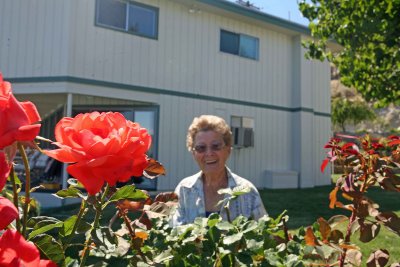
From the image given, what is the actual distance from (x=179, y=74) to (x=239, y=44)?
2708mm

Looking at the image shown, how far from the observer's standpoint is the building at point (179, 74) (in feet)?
37.0

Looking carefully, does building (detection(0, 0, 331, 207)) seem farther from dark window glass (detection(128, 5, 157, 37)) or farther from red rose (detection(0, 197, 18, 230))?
red rose (detection(0, 197, 18, 230))

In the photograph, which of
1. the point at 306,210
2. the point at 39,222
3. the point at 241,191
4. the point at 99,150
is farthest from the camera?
the point at 306,210

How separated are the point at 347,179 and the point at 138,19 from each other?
11.7 meters

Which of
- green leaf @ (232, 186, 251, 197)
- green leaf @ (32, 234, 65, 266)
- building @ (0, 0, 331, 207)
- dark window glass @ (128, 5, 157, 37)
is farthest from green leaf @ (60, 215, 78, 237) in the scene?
dark window glass @ (128, 5, 157, 37)

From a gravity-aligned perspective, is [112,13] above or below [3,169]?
above

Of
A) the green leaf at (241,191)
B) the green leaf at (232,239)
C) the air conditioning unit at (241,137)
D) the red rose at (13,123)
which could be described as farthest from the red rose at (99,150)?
the air conditioning unit at (241,137)

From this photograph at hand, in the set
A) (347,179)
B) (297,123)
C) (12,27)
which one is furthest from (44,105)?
(347,179)

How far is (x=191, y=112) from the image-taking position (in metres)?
13.2

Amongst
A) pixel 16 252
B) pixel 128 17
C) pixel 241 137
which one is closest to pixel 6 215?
pixel 16 252

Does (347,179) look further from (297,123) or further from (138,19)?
(297,123)

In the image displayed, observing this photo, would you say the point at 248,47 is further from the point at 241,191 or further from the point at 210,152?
the point at 241,191

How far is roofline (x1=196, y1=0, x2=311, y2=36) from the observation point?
43.7ft

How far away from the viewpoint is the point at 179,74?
1302 centimetres
